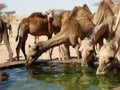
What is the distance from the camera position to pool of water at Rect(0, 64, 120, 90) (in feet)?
21.1

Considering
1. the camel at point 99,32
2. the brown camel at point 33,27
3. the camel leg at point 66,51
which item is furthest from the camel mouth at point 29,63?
the brown camel at point 33,27

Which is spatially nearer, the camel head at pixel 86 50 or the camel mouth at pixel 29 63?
the camel head at pixel 86 50

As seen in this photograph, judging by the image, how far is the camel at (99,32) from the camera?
298 inches

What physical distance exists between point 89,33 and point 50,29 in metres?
3.71

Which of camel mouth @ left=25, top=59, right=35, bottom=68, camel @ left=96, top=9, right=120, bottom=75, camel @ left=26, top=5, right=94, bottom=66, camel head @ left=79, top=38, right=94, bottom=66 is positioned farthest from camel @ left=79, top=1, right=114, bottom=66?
camel mouth @ left=25, top=59, right=35, bottom=68

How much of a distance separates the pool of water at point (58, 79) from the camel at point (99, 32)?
0.48 meters

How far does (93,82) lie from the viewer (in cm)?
675

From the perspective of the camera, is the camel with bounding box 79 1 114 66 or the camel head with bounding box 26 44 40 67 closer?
the camel with bounding box 79 1 114 66

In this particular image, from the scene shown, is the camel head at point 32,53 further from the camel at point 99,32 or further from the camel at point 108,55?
the camel at point 108,55

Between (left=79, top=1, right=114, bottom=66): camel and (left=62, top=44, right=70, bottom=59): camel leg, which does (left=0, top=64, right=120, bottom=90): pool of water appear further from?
(left=62, top=44, right=70, bottom=59): camel leg

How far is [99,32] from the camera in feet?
28.1

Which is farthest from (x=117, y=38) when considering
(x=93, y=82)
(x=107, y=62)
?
(x=93, y=82)

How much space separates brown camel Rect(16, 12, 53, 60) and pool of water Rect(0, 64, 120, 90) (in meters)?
2.98

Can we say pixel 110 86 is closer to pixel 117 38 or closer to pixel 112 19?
pixel 117 38
